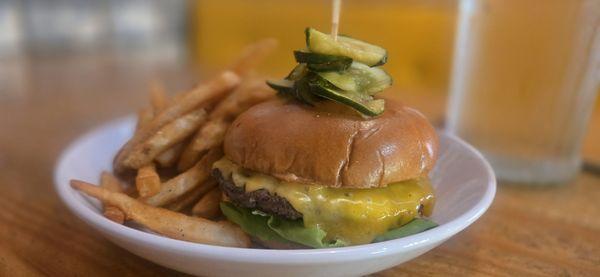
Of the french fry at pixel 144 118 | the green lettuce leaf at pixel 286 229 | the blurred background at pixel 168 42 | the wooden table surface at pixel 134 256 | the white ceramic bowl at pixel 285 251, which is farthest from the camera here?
the blurred background at pixel 168 42

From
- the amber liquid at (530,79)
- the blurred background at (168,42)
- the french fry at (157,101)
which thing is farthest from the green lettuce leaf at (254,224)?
the blurred background at (168,42)

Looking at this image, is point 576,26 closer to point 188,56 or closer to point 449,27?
point 449,27

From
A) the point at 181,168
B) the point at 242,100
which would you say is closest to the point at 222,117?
the point at 242,100

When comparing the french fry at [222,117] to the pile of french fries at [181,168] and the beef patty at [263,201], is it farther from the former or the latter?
the beef patty at [263,201]

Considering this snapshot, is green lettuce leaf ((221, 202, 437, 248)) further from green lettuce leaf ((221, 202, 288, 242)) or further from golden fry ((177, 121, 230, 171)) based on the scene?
golden fry ((177, 121, 230, 171))

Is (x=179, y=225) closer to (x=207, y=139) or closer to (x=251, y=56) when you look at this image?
(x=207, y=139)

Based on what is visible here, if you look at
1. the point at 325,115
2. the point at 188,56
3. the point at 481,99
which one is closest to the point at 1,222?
the point at 325,115

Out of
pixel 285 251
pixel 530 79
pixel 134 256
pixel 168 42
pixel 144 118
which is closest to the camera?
pixel 285 251
